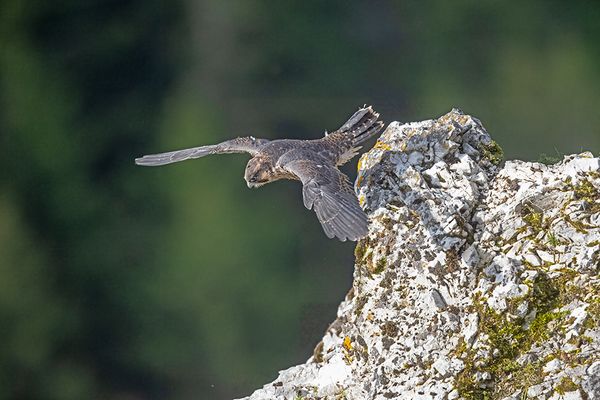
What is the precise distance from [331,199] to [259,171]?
1.50 meters

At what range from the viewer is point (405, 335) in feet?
19.0

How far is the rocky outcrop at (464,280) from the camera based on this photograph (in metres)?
5.25

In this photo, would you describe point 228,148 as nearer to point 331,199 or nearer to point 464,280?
point 331,199

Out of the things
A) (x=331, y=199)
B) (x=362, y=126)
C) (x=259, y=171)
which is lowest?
(x=331, y=199)

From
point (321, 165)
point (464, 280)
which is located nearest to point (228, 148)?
point (321, 165)

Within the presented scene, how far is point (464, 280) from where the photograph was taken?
5.77 metres

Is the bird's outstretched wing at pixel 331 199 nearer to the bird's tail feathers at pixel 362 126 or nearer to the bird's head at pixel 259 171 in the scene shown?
the bird's head at pixel 259 171

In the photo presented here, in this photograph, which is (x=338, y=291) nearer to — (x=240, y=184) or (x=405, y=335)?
(x=240, y=184)

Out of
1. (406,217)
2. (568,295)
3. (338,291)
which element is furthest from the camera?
(338,291)

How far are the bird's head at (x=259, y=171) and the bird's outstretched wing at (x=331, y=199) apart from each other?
1.04 feet

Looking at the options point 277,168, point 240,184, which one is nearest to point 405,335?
point 277,168

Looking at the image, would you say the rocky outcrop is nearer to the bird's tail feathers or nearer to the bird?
the bird

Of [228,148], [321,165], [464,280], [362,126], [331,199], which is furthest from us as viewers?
[362,126]

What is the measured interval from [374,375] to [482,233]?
1.28m
